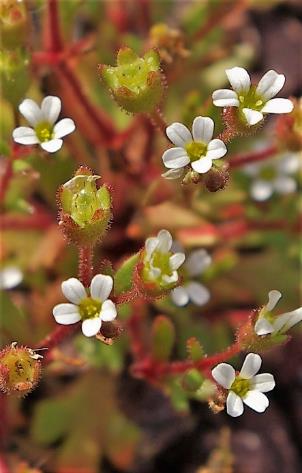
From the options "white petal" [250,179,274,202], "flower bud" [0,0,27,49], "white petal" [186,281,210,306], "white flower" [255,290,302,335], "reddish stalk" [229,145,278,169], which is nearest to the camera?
"white flower" [255,290,302,335]

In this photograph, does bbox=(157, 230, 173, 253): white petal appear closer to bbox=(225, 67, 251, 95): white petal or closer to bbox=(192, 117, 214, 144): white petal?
bbox=(192, 117, 214, 144): white petal

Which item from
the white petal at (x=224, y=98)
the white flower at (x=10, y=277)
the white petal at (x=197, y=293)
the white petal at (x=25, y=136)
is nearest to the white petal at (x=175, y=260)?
the white petal at (x=224, y=98)

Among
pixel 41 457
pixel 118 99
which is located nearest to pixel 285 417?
pixel 41 457

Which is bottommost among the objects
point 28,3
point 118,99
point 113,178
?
point 118,99

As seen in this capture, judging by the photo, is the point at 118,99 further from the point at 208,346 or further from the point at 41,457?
the point at 41,457

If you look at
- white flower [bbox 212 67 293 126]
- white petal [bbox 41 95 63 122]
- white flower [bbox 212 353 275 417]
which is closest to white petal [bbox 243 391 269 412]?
white flower [bbox 212 353 275 417]

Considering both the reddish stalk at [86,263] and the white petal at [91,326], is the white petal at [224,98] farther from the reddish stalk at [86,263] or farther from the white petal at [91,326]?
the white petal at [91,326]
